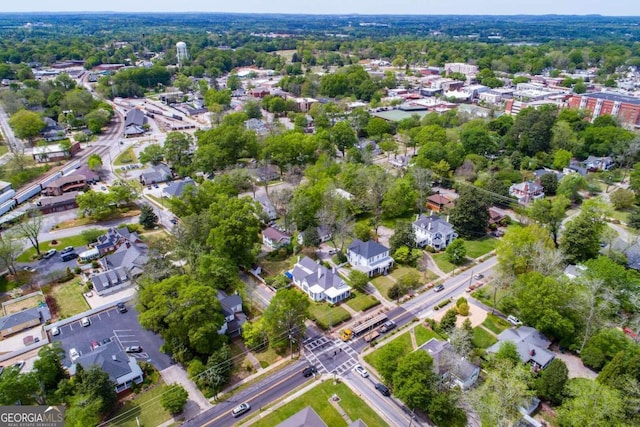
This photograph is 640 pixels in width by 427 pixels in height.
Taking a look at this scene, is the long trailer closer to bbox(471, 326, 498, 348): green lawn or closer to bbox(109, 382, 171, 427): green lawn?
bbox(471, 326, 498, 348): green lawn

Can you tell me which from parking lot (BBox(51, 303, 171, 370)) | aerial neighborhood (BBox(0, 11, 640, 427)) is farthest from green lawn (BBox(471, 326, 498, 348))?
parking lot (BBox(51, 303, 171, 370))

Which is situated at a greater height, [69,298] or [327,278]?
[327,278]

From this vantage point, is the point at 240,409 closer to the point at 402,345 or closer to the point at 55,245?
the point at 402,345

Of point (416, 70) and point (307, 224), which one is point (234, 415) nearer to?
point (307, 224)

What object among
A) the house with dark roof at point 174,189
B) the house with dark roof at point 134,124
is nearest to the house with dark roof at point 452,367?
the house with dark roof at point 174,189

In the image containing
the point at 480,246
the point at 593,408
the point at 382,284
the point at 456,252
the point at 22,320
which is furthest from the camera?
the point at 480,246

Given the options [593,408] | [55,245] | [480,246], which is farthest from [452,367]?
[55,245]

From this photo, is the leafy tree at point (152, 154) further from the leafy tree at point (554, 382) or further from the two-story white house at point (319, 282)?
the leafy tree at point (554, 382)
